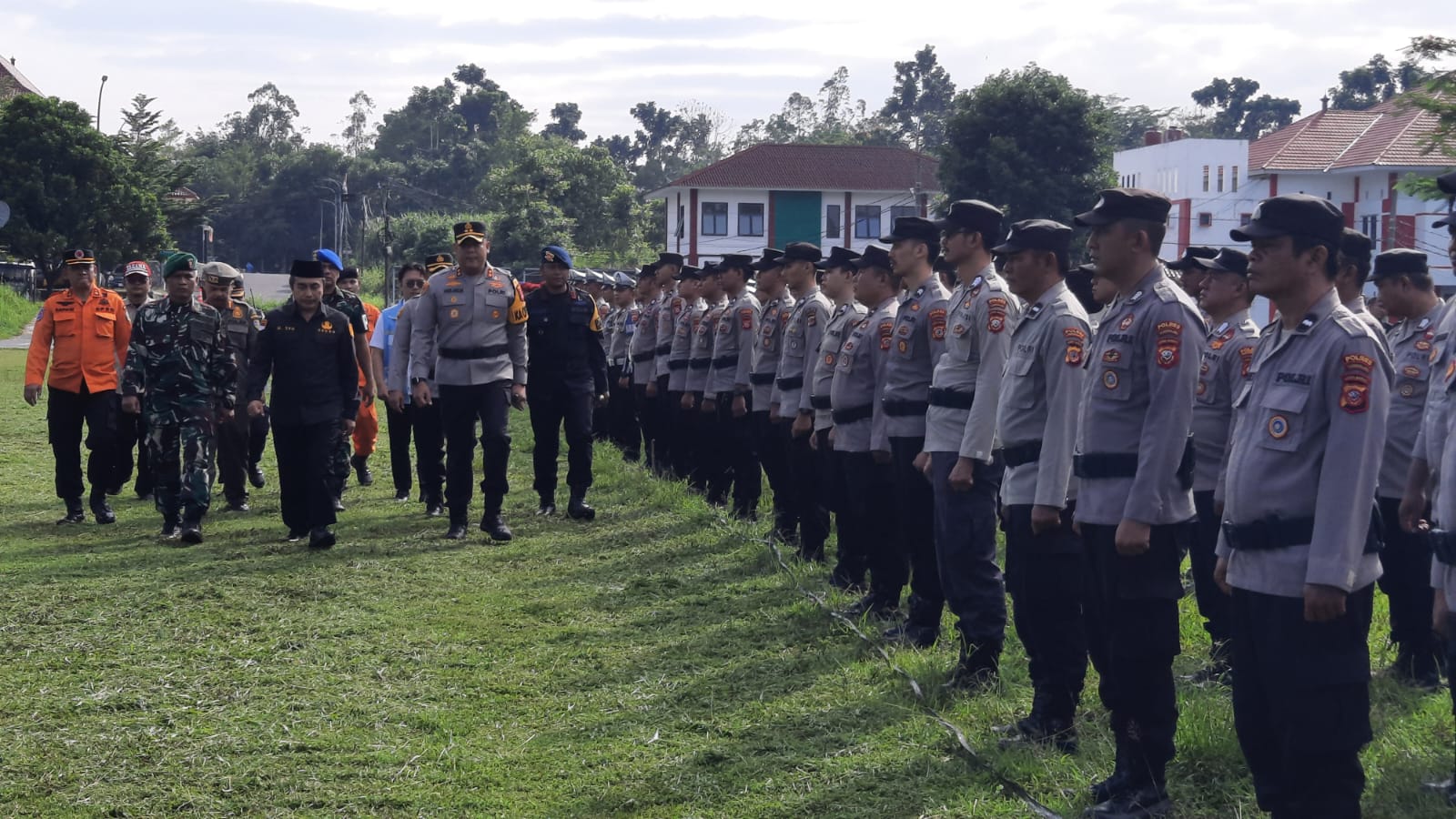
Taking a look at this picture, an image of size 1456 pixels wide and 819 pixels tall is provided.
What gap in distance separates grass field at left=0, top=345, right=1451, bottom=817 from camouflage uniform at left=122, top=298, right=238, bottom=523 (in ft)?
1.52

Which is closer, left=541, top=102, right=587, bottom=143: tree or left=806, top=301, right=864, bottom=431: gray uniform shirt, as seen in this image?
left=806, top=301, right=864, bottom=431: gray uniform shirt

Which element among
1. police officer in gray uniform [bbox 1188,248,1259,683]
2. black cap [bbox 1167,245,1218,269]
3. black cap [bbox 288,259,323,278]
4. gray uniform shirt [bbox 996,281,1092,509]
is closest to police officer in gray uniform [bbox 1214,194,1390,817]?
gray uniform shirt [bbox 996,281,1092,509]

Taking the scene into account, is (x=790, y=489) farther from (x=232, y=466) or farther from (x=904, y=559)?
(x=232, y=466)

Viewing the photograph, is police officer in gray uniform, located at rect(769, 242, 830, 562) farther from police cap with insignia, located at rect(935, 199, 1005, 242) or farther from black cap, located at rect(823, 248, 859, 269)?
police cap with insignia, located at rect(935, 199, 1005, 242)

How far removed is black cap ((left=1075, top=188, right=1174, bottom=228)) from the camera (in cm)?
489

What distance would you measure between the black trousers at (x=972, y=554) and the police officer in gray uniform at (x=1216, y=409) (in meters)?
1.03

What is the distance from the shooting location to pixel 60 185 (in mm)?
39531

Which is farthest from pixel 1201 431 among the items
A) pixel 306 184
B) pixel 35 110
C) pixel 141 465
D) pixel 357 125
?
pixel 357 125

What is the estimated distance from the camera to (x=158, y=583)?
8.66 metres

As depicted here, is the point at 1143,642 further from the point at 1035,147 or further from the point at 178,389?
the point at 1035,147

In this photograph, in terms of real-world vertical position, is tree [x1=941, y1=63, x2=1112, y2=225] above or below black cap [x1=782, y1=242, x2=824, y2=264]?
above

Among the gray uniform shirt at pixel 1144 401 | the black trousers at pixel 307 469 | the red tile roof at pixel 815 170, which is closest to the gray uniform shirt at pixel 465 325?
the black trousers at pixel 307 469

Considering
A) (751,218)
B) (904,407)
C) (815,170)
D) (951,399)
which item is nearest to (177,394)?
(904,407)

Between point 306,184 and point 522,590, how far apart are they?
9176cm
